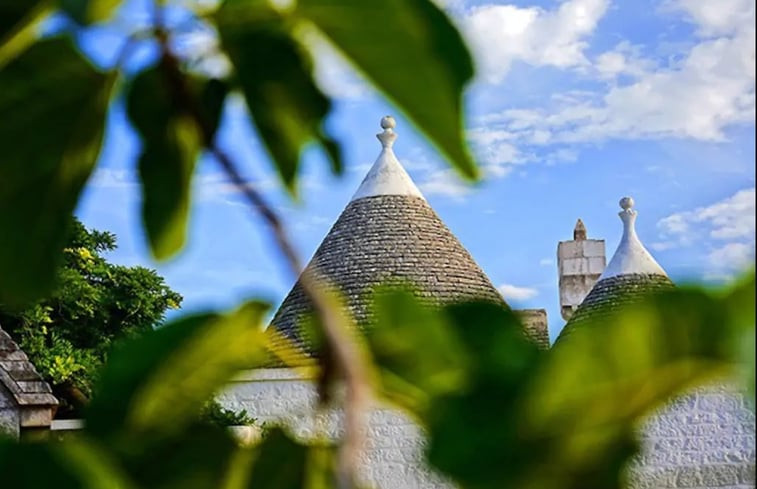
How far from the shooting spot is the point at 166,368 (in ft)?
0.88

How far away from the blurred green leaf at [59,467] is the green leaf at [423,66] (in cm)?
10

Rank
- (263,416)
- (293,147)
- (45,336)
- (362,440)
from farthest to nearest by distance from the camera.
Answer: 1. (45,336)
2. (263,416)
3. (293,147)
4. (362,440)

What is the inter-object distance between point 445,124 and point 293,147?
0.33 ft

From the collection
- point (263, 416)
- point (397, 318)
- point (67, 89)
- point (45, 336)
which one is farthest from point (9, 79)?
point (45, 336)

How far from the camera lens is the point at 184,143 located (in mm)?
323

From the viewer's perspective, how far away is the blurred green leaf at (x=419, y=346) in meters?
0.24

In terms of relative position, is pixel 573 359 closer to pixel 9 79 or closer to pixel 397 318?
pixel 397 318

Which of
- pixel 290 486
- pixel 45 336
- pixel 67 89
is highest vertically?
pixel 45 336

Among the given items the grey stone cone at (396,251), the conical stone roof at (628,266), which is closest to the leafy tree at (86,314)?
the grey stone cone at (396,251)

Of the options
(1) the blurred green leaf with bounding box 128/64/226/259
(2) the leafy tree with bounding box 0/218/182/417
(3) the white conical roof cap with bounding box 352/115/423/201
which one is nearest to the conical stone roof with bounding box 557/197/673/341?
(3) the white conical roof cap with bounding box 352/115/423/201

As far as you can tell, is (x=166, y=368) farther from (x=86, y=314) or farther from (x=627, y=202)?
(x=86, y=314)

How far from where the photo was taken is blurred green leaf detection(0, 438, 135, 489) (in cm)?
23

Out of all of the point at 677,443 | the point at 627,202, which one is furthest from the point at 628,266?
the point at 677,443

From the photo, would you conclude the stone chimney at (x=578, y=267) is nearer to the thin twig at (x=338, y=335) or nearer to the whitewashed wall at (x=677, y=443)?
the whitewashed wall at (x=677, y=443)
